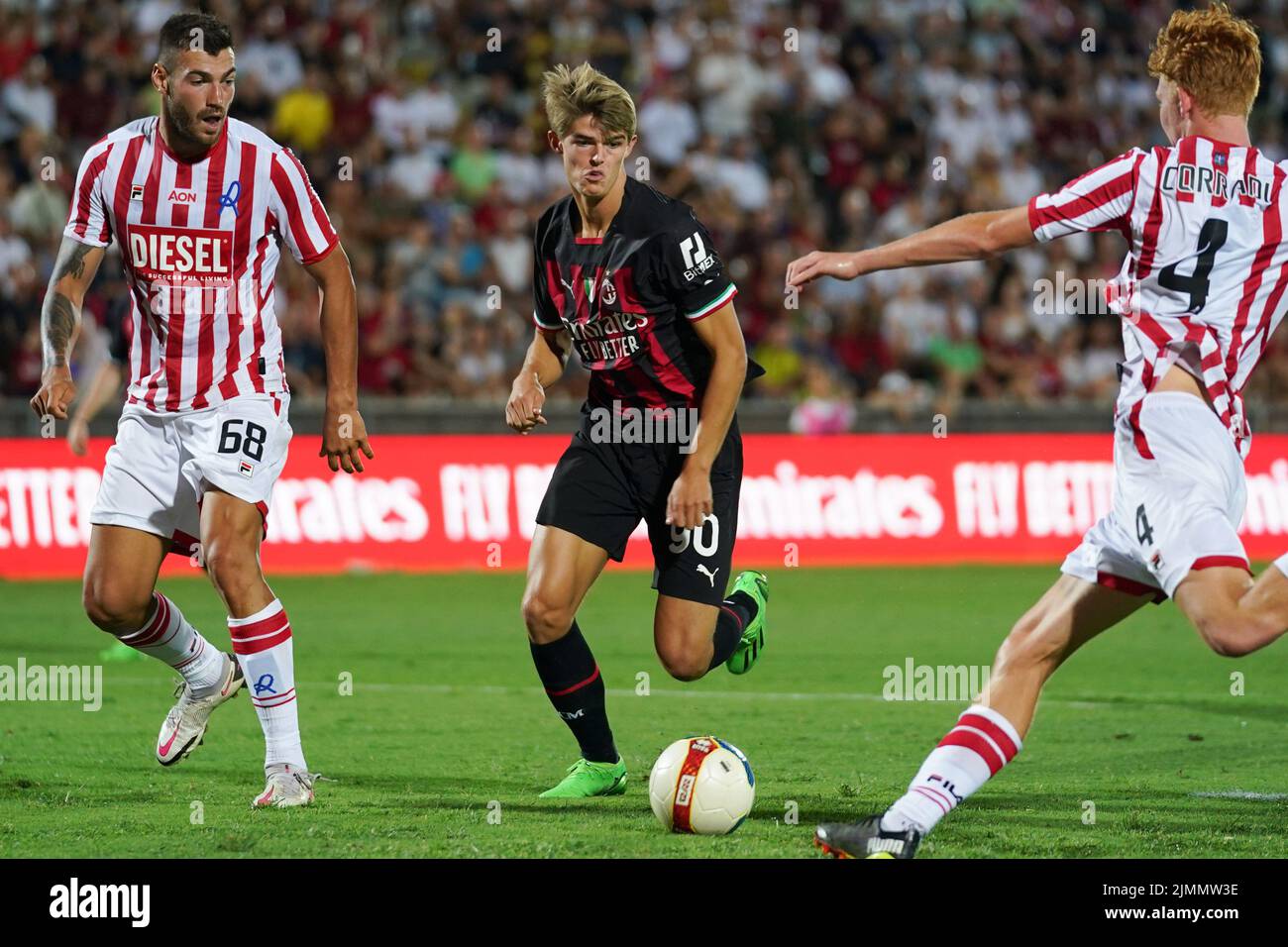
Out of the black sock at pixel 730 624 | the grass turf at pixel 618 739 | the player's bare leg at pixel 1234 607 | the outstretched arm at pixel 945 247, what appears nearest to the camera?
the player's bare leg at pixel 1234 607

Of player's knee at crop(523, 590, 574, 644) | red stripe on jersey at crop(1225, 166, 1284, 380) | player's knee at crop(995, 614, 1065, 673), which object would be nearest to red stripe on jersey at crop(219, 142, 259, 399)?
player's knee at crop(523, 590, 574, 644)

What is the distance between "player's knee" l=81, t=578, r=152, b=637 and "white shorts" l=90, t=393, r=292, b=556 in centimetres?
22

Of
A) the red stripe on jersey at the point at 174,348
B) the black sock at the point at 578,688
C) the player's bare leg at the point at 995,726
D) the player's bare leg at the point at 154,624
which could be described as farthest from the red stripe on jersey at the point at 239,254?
the player's bare leg at the point at 995,726

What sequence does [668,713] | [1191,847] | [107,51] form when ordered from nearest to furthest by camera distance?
[1191,847] < [668,713] < [107,51]

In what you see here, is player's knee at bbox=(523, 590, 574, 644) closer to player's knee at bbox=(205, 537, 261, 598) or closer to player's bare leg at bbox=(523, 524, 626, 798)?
player's bare leg at bbox=(523, 524, 626, 798)

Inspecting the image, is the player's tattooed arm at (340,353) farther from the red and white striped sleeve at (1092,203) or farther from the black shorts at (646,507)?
the red and white striped sleeve at (1092,203)

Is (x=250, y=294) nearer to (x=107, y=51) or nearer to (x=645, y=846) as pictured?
(x=645, y=846)

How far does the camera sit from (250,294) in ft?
20.9

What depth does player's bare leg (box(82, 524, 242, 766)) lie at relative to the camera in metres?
6.24

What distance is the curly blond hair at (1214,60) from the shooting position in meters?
5.07

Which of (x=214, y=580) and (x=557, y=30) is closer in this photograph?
(x=214, y=580)

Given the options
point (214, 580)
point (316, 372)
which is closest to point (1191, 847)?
point (214, 580)

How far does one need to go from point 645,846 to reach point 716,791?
0.35 metres
